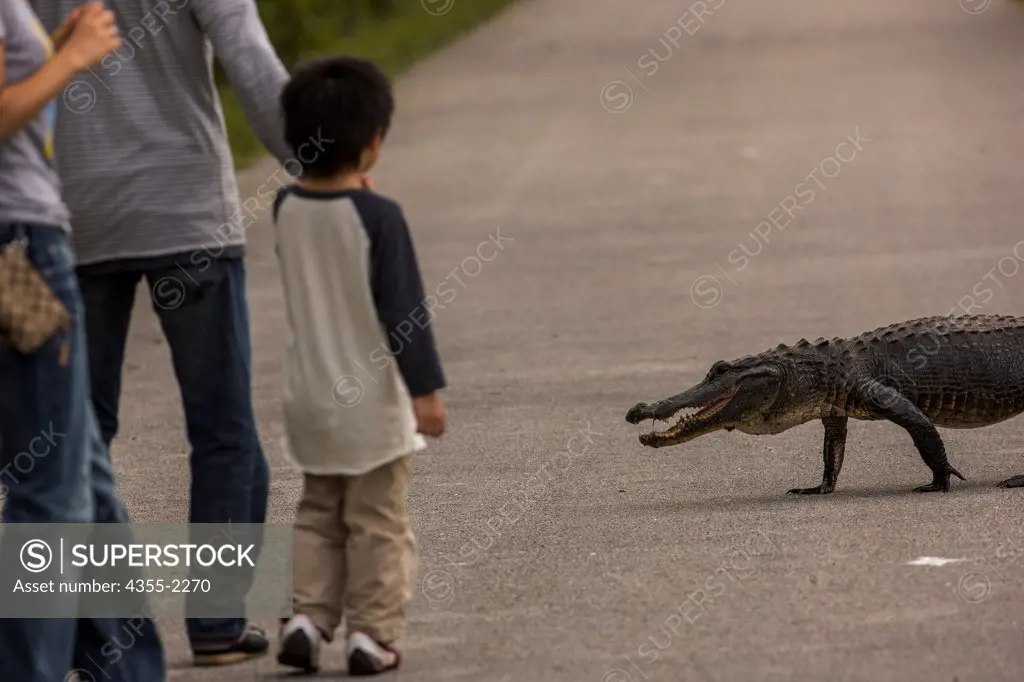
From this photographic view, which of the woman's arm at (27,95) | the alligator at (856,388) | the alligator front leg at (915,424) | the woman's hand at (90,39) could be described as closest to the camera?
the woman's arm at (27,95)

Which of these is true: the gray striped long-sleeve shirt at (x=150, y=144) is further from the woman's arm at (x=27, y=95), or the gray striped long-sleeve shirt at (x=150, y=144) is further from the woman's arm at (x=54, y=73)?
the woman's arm at (x=27, y=95)

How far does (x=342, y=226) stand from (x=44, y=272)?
0.83m

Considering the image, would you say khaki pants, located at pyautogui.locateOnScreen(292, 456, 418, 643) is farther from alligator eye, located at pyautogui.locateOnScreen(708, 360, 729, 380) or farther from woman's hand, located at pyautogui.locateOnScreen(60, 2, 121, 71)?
alligator eye, located at pyautogui.locateOnScreen(708, 360, 729, 380)

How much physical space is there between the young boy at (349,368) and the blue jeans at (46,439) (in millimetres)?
669

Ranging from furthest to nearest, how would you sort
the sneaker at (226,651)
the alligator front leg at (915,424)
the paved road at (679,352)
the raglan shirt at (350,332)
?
the alligator front leg at (915,424) → the paved road at (679,352) → the sneaker at (226,651) → the raglan shirt at (350,332)

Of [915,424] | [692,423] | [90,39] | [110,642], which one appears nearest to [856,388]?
[915,424]

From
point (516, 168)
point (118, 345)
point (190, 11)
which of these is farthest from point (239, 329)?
point (516, 168)

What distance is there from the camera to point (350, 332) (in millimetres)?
5605

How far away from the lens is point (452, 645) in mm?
6133

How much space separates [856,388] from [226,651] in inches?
128

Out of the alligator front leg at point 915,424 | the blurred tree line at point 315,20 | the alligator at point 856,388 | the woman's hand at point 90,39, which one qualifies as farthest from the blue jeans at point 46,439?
the blurred tree line at point 315,20

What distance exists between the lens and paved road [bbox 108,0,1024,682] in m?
6.20

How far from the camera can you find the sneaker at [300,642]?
5.66 metres

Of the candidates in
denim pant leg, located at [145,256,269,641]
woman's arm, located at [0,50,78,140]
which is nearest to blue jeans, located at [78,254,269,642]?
denim pant leg, located at [145,256,269,641]
